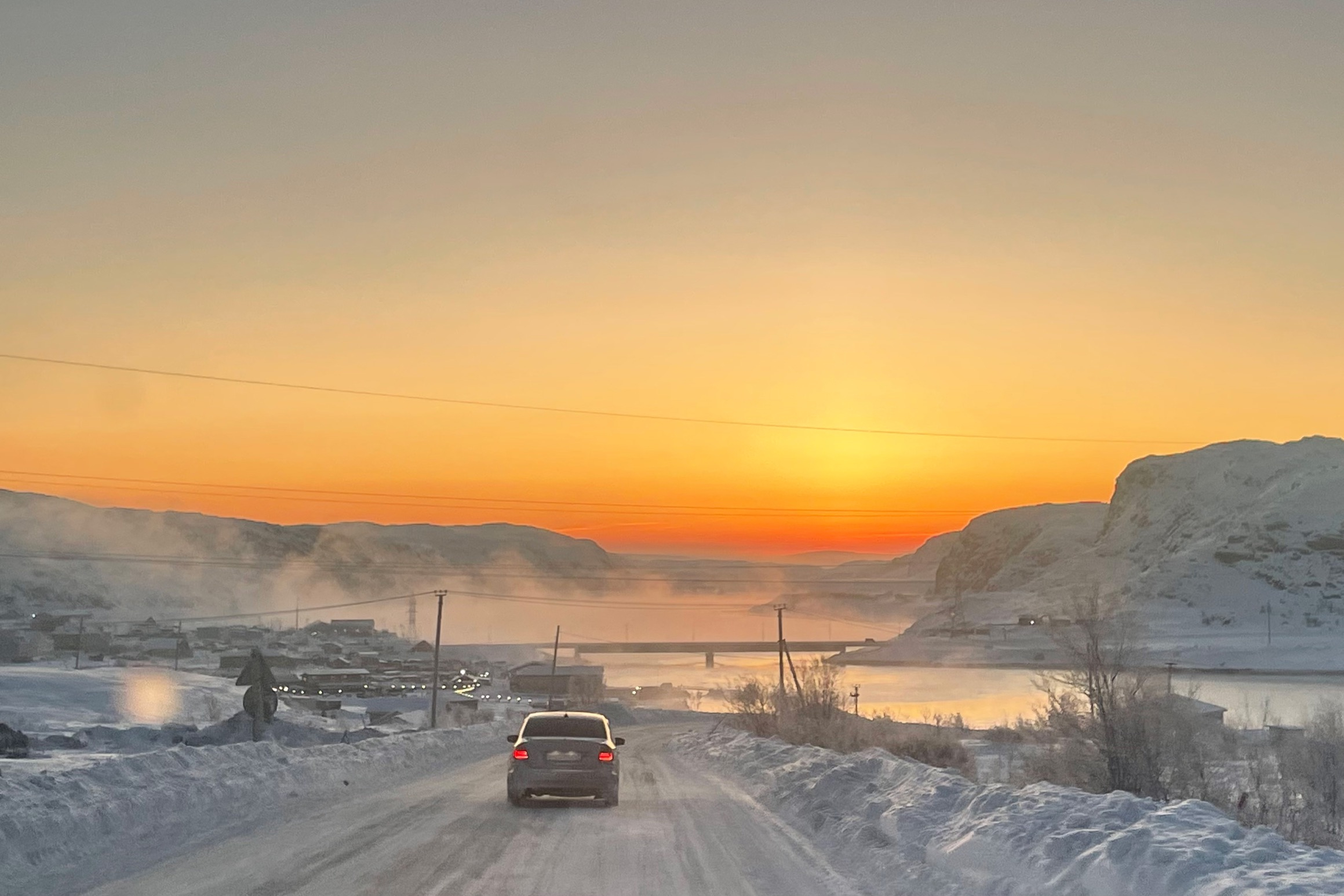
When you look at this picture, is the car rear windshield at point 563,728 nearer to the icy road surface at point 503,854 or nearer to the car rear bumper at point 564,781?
the car rear bumper at point 564,781

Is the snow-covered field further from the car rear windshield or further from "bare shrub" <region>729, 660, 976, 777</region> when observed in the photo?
the car rear windshield

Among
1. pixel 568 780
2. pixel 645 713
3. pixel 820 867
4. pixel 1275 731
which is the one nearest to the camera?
pixel 820 867

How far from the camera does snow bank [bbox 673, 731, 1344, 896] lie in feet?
33.1

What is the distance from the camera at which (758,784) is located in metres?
26.3

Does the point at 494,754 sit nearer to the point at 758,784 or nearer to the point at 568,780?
the point at 758,784

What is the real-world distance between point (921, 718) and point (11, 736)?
84474 millimetres

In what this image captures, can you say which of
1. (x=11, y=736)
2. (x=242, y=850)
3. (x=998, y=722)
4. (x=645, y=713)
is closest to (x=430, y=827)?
(x=242, y=850)

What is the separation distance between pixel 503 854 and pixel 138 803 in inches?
247

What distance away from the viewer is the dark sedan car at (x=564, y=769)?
820 inches

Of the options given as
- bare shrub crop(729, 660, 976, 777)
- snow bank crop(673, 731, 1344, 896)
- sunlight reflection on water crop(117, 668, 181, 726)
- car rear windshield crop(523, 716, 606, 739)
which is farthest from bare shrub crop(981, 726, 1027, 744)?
sunlight reflection on water crop(117, 668, 181, 726)

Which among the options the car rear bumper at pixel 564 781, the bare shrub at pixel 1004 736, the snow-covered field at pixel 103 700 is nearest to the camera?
the car rear bumper at pixel 564 781

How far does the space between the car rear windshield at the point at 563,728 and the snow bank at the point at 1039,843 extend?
4.01 metres

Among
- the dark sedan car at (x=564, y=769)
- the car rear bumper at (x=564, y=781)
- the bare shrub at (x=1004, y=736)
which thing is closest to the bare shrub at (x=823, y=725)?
the bare shrub at (x=1004, y=736)

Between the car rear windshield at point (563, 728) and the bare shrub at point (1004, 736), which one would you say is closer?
the car rear windshield at point (563, 728)
